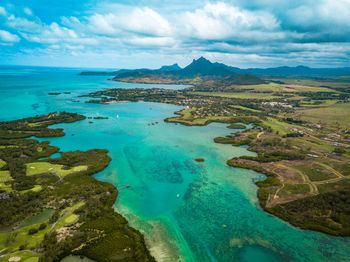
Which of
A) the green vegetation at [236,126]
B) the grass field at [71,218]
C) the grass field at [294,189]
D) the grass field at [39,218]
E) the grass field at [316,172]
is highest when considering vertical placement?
the grass field at [316,172]

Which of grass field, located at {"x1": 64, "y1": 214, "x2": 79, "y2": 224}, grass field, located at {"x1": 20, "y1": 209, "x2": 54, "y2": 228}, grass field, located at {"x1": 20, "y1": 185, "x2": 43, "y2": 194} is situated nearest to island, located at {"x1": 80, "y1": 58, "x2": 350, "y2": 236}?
grass field, located at {"x1": 64, "y1": 214, "x2": 79, "y2": 224}

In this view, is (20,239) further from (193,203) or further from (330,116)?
(330,116)

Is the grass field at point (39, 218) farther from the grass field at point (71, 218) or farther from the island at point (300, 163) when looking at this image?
the island at point (300, 163)

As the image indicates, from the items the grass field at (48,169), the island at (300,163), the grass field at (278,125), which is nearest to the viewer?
A: the island at (300,163)

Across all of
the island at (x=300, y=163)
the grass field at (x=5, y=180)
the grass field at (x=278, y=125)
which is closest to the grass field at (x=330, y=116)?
the island at (x=300, y=163)

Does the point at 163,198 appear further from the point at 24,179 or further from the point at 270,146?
the point at 270,146

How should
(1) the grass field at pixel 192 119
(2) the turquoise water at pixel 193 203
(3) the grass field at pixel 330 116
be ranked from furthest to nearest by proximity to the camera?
(3) the grass field at pixel 330 116
(1) the grass field at pixel 192 119
(2) the turquoise water at pixel 193 203

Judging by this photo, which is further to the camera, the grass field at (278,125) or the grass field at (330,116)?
the grass field at (330,116)
